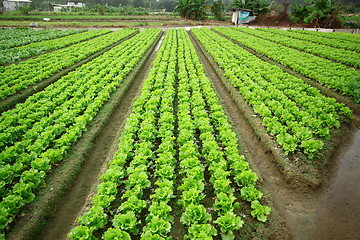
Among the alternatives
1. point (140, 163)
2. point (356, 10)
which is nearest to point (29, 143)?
point (140, 163)

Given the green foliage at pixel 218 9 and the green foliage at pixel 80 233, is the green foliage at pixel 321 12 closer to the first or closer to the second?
the green foliage at pixel 218 9

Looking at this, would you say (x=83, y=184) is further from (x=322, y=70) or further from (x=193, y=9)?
(x=193, y=9)

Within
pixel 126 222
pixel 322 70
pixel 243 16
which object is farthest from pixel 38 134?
pixel 243 16

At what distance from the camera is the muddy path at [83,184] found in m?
5.69

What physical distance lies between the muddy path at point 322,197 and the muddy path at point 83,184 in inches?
230

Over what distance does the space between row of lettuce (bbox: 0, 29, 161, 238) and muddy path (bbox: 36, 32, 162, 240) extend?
831mm

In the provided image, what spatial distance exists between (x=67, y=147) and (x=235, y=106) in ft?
28.9

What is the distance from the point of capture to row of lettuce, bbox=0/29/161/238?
229 inches

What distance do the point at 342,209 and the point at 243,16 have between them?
170 ft

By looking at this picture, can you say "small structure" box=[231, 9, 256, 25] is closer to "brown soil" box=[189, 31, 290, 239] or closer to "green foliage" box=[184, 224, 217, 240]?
"brown soil" box=[189, 31, 290, 239]

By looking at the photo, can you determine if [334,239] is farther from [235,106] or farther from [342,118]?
[235,106]

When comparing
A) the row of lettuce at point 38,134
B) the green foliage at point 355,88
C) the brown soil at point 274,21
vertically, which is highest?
the brown soil at point 274,21

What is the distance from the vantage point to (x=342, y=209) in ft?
19.9

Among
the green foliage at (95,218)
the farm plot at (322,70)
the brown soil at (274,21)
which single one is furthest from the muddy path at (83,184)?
the brown soil at (274,21)
